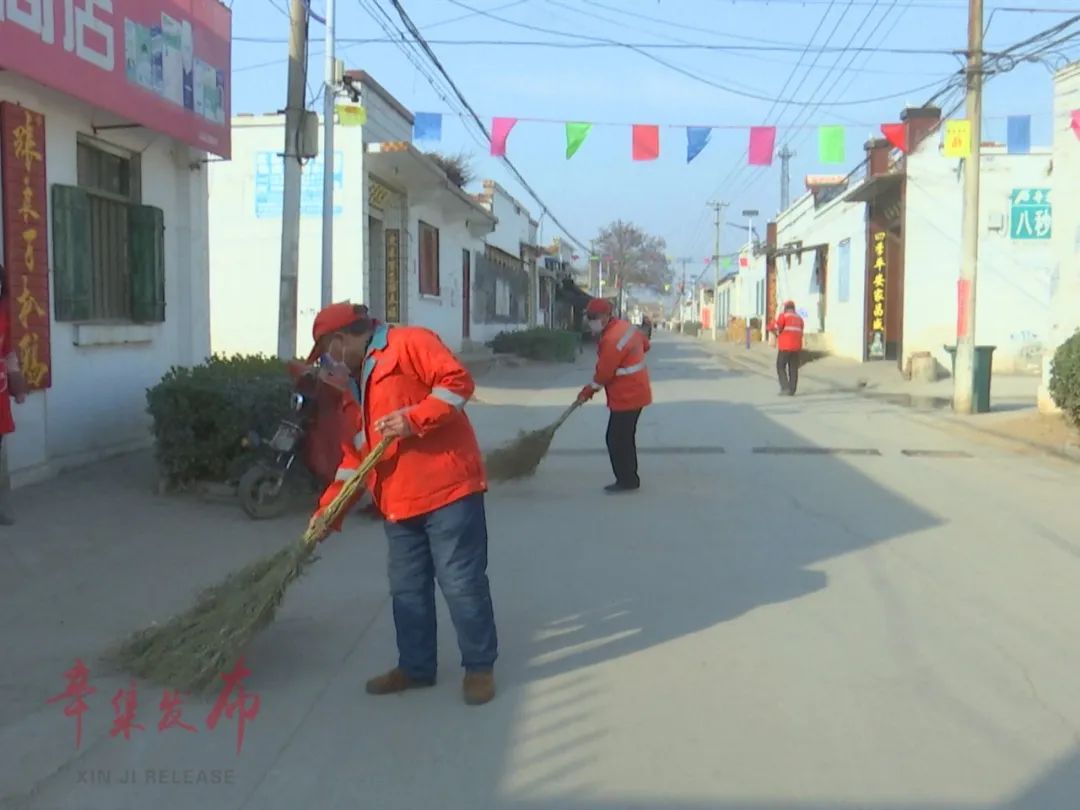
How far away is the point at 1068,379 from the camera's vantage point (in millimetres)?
12008

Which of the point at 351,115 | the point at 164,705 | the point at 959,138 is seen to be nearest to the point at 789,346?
the point at 959,138

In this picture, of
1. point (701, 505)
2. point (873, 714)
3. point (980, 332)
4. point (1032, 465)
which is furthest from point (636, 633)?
point (980, 332)

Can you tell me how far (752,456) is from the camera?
11961mm

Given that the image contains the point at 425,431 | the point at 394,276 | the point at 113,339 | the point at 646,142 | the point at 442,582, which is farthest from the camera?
the point at 394,276

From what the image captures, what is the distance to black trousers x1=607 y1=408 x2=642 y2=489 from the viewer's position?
9.67m

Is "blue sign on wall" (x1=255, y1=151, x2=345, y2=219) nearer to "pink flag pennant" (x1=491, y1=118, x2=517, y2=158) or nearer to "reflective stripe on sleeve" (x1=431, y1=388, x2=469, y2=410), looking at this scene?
"pink flag pennant" (x1=491, y1=118, x2=517, y2=158)

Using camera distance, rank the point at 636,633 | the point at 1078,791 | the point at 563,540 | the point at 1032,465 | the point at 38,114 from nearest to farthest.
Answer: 1. the point at 1078,791
2. the point at 636,633
3. the point at 563,540
4. the point at 38,114
5. the point at 1032,465

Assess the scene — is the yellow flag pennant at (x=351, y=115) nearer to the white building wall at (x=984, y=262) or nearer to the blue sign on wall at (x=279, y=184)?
the blue sign on wall at (x=279, y=184)

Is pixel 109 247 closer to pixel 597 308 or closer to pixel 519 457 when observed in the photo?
pixel 519 457

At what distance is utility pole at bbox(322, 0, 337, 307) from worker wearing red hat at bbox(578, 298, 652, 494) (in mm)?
5461

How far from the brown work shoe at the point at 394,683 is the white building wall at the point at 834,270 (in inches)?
1011

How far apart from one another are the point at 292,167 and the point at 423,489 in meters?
7.59

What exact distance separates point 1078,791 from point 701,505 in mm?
5384

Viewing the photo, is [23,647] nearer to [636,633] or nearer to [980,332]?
[636,633]
